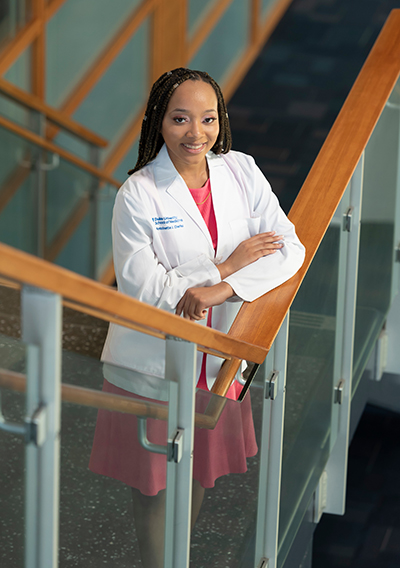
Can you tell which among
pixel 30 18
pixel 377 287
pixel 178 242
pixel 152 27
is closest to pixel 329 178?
pixel 178 242

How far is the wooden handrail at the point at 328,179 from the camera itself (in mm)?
1915

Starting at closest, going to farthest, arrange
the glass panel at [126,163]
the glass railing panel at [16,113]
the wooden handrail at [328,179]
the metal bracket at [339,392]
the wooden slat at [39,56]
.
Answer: the wooden handrail at [328,179]
the metal bracket at [339,392]
the glass railing panel at [16,113]
the wooden slat at [39,56]
the glass panel at [126,163]

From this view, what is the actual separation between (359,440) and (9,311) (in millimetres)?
3188

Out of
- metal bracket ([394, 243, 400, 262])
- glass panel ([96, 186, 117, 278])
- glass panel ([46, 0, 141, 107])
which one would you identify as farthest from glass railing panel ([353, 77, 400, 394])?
glass panel ([46, 0, 141, 107])

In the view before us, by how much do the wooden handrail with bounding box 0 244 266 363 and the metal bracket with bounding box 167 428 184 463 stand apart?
0.62 feet

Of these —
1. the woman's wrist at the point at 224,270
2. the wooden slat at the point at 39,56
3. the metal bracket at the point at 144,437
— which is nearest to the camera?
the metal bracket at the point at 144,437

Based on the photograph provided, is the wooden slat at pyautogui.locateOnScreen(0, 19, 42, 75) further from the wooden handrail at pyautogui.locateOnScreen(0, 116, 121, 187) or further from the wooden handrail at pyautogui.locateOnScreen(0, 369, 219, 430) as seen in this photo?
the wooden handrail at pyautogui.locateOnScreen(0, 369, 219, 430)

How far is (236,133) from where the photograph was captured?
6855mm

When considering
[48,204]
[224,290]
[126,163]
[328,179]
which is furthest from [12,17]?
[224,290]

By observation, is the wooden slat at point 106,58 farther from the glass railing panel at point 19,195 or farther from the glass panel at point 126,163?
the glass railing panel at point 19,195

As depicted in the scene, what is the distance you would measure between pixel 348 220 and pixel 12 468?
1650 millimetres

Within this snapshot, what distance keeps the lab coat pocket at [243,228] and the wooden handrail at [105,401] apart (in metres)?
0.68

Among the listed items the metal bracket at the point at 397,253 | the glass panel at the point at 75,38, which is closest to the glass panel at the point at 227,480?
the metal bracket at the point at 397,253

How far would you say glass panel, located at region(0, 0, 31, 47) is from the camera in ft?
16.5
